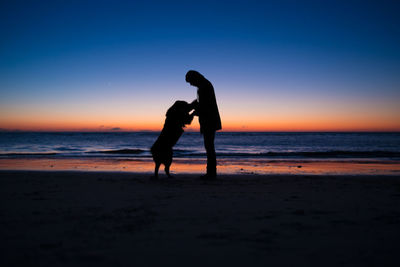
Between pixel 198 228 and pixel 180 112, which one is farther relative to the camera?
pixel 180 112

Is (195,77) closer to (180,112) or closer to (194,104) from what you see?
(194,104)

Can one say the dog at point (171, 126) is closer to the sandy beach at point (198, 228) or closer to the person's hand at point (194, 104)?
the person's hand at point (194, 104)

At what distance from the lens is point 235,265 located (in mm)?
1648

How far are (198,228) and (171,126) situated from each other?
10.9 ft

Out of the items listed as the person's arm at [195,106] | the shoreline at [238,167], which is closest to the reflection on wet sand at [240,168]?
the shoreline at [238,167]

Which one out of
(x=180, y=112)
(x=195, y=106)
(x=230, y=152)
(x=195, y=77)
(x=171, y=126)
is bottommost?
(x=230, y=152)

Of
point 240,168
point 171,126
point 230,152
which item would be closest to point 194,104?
point 171,126

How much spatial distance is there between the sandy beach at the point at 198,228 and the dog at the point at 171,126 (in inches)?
62.1

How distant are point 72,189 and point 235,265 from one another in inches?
140

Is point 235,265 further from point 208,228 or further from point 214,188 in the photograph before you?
point 214,188

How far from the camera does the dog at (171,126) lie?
5.34 meters

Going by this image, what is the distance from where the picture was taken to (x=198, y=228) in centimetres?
233

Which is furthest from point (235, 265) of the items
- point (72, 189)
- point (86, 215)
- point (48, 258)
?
point (72, 189)

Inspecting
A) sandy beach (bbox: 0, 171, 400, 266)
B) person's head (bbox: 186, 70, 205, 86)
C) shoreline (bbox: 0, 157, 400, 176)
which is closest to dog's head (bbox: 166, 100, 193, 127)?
person's head (bbox: 186, 70, 205, 86)
